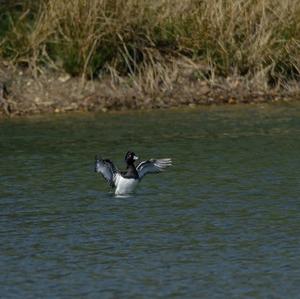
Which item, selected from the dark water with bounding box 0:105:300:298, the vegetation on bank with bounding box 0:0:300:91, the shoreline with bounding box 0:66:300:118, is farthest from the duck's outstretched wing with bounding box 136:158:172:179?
the vegetation on bank with bounding box 0:0:300:91

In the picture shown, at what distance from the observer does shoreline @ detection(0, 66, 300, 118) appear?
21.3 m

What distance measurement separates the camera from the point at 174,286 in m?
10.2

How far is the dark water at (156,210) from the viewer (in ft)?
34.3

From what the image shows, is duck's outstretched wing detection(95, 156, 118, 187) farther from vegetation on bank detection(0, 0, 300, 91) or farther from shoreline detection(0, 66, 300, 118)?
vegetation on bank detection(0, 0, 300, 91)

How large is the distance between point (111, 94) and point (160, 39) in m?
1.79

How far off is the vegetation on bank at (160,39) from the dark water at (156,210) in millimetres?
1832

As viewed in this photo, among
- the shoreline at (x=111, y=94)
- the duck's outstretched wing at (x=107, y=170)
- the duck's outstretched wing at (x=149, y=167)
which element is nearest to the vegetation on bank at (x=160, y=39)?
the shoreline at (x=111, y=94)

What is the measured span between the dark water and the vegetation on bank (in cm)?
183

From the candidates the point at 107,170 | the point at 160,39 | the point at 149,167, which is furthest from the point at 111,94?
the point at 107,170

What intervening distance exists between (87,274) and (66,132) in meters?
8.60

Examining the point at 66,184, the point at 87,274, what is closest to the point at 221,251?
the point at 87,274

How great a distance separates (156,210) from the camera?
1343 centimetres

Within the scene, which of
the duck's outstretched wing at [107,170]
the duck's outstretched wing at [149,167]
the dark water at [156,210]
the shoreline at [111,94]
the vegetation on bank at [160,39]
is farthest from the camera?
the vegetation on bank at [160,39]

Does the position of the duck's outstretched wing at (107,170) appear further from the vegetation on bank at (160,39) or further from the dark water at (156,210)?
the vegetation on bank at (160,39)
